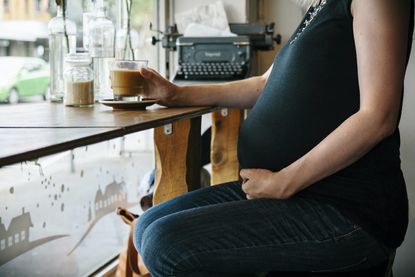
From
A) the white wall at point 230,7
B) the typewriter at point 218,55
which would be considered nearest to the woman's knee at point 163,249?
the typewriter at point 218,55

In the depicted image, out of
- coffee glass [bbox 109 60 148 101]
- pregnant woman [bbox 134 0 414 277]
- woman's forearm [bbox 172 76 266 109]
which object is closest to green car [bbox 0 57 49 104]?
coffee glass [bbox 109 60 148 101]

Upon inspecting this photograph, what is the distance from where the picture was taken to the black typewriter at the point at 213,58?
2602 mm

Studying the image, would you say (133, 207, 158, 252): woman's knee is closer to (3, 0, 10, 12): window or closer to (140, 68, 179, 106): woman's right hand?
(140, 68, 179, 106): woman's right hand

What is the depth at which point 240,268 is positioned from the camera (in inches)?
45.6

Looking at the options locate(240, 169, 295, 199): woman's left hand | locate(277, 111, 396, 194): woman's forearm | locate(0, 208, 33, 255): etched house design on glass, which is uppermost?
locate(277, 111, 396, 194): woman's forearm

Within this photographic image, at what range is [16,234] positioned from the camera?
6.38 ft

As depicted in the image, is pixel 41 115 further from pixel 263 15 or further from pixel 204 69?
pixel 263 15

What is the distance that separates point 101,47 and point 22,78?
34 centimetres

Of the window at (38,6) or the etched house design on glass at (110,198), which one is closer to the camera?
the window at (38,6)

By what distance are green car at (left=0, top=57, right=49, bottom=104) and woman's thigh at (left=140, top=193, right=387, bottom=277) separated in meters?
0.99

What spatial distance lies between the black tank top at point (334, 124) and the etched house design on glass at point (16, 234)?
101 cm

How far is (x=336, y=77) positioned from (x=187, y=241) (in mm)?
453

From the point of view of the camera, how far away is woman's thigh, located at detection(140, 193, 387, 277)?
1.14 m

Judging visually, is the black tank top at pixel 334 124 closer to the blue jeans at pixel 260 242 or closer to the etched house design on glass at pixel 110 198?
the blue jeans at pixel 260 242
